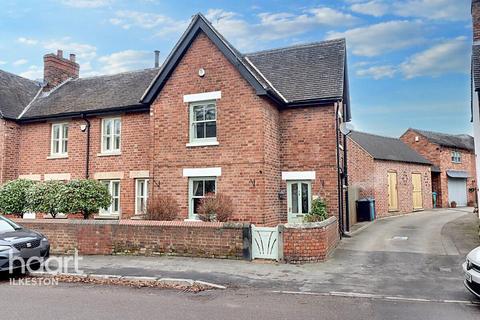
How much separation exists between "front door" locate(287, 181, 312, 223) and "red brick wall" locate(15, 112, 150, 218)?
20.5 feet

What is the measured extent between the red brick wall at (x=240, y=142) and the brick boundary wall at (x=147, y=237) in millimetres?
2794

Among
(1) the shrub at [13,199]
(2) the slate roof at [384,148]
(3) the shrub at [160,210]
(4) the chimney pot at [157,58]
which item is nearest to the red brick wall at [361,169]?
(2) the slate roof at [384,148]

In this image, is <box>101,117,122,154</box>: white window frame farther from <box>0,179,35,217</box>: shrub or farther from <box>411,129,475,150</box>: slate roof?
<box>411,129,475,150</box>: slate roof

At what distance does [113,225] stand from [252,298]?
6243 mm

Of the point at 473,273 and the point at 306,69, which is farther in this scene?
the point at 306,69

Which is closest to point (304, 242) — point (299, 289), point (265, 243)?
point (265, 243)

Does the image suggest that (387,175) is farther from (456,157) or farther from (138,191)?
(138,191)

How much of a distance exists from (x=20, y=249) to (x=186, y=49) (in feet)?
31.0

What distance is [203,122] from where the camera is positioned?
1480cm

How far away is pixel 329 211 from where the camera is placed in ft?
47.2

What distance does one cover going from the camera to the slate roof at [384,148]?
24638 mm

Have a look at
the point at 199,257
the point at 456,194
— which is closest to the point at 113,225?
the point at 199,257

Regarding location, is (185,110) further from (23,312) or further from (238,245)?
(23,312)

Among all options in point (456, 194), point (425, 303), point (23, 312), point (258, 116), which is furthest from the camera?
point (456, 194)
